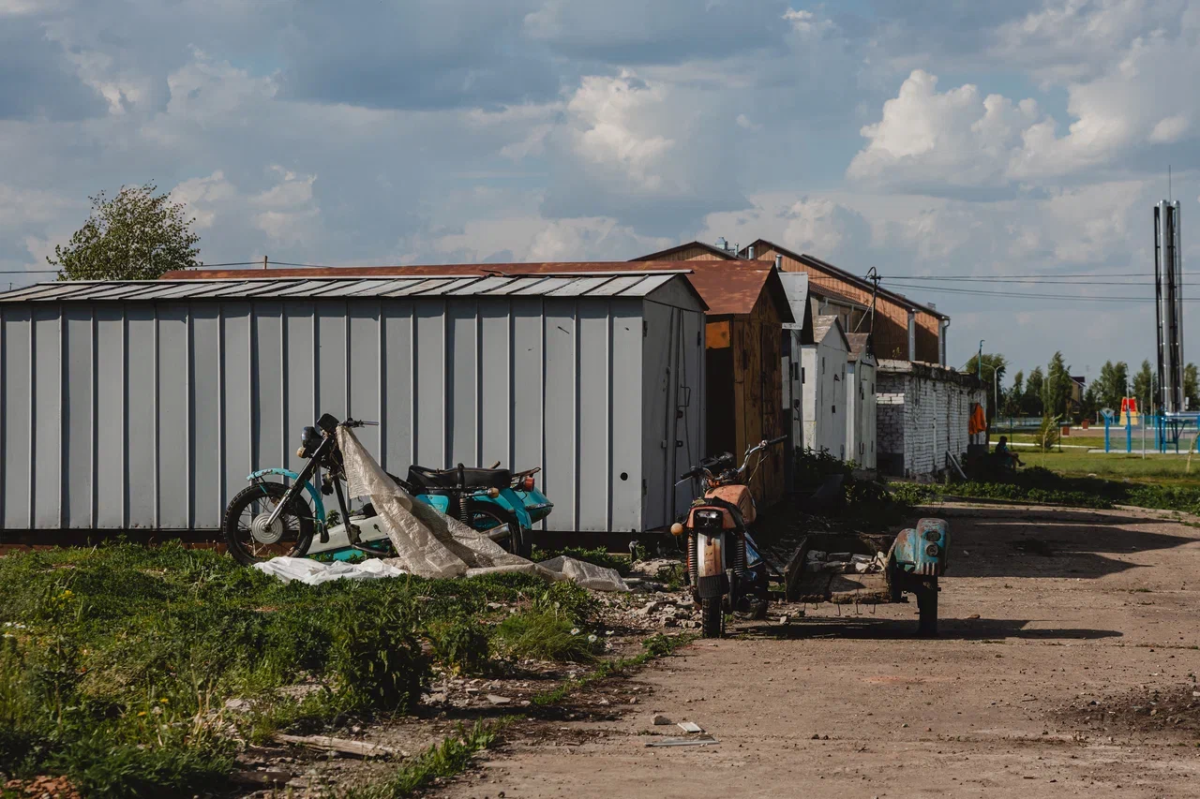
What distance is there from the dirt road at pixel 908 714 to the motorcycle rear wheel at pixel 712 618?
25cm

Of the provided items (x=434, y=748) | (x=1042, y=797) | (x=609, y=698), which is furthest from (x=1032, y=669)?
(x=434, y=748)

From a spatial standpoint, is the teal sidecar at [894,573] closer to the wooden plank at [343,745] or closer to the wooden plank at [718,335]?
the wooden plank at [343,745]

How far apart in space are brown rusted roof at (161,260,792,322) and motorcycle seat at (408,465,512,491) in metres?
4.37

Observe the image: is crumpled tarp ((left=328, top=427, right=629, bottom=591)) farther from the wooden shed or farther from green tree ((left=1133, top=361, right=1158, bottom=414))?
green tree ((left=1133, top=361, right=1158, bottom=414))

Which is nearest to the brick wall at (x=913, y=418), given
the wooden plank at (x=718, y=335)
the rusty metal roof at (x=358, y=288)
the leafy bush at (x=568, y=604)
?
the wooden plank at (x=718, y=335)

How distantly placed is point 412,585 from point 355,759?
4.77 metres

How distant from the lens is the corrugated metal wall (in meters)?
13.3

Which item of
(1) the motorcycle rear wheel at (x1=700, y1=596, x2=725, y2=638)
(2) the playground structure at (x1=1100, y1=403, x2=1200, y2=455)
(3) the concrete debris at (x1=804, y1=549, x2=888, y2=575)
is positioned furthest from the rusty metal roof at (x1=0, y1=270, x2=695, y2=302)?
(2) the playground structure at (x1=1100, y1=403, x2=1200, y2=455)

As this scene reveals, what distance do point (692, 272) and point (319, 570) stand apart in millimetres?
7436

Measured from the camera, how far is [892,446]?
109ft

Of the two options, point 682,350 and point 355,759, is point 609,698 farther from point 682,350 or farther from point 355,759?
point 682,350

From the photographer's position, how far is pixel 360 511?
12055mm

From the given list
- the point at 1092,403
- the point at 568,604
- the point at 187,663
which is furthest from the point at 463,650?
the point at 1092,403

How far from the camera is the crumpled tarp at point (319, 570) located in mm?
10984
